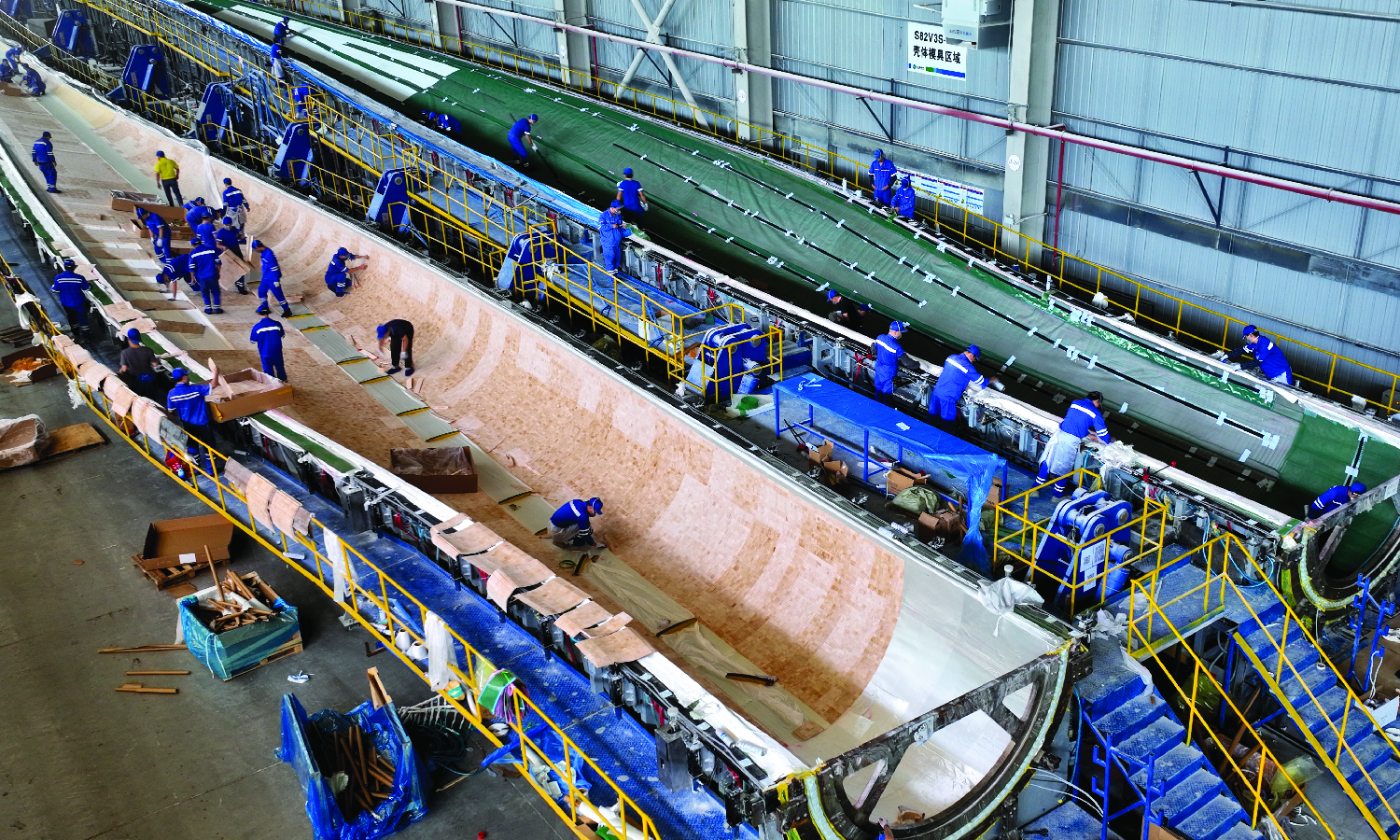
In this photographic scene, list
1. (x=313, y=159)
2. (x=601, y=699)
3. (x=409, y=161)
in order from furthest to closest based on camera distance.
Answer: (x=313, y=159), (x=409, y=161), (x=601, y=699)

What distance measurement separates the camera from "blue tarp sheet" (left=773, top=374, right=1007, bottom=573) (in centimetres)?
1002

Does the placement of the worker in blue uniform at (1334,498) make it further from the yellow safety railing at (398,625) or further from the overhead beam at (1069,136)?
the yellow safety railing at (398,625)

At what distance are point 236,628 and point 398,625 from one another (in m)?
2.04

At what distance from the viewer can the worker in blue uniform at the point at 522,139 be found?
21172 millimetres

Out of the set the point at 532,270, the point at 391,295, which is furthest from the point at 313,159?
the point at 532,270

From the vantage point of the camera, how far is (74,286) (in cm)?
1622

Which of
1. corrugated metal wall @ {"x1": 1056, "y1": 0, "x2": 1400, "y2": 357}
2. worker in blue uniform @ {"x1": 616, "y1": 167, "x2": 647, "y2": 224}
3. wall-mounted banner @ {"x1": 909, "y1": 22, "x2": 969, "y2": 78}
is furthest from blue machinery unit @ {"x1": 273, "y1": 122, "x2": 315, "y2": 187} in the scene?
corrugated metal wall @ {"x1": 1056, "y1": 0, "x2": 1400, "y2": 357}

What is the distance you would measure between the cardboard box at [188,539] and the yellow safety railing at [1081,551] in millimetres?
8457

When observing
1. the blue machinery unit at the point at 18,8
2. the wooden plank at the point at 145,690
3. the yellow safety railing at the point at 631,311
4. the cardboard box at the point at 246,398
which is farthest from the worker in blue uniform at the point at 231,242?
the blue machinery unit at the point at 18,8

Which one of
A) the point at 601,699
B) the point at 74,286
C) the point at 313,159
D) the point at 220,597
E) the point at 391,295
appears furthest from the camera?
the point at 313,159

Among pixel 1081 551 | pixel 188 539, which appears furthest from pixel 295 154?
pixel 1081 551

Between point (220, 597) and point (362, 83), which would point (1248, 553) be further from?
point (362, 83)

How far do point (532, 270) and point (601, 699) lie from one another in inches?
362

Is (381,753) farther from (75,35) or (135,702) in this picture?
(75,35)
